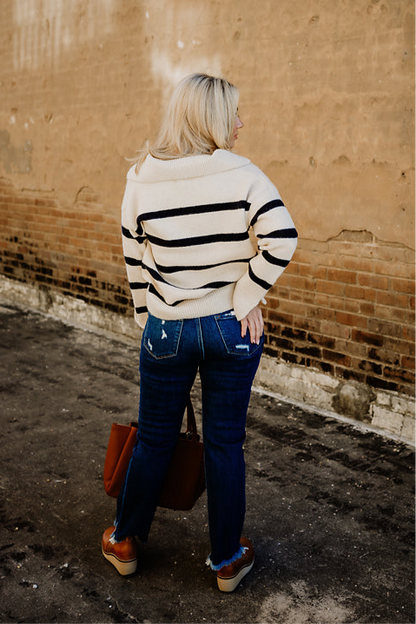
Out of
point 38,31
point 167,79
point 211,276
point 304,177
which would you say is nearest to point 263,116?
point 304,177

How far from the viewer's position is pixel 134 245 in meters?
2.62

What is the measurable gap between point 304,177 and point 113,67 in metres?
2.48

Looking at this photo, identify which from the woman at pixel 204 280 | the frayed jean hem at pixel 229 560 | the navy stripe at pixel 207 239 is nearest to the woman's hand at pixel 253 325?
the woman at pixel 204 280

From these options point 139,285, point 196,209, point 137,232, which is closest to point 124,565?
point 139,285

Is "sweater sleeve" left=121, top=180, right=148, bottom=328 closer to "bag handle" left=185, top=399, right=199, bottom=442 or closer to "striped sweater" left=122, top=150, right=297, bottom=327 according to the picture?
"striped sweater" left=122, top=150, right=297, bottom=327

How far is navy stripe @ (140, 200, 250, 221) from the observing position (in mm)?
2314

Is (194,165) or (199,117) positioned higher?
(199,117)

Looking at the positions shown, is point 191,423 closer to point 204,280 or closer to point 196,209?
point 204,280

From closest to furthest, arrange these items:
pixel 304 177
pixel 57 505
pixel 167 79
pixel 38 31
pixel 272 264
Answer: pixel 272 264, pixel 57 505, pixel 304 177, pixel 167 79, pixel 38 31

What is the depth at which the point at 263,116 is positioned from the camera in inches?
188

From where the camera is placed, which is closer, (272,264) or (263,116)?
(272,264)

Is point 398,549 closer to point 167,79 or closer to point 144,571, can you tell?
point 144,571

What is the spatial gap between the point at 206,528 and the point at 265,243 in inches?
58.9

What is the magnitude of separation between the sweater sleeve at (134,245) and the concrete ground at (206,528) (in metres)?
1.05
